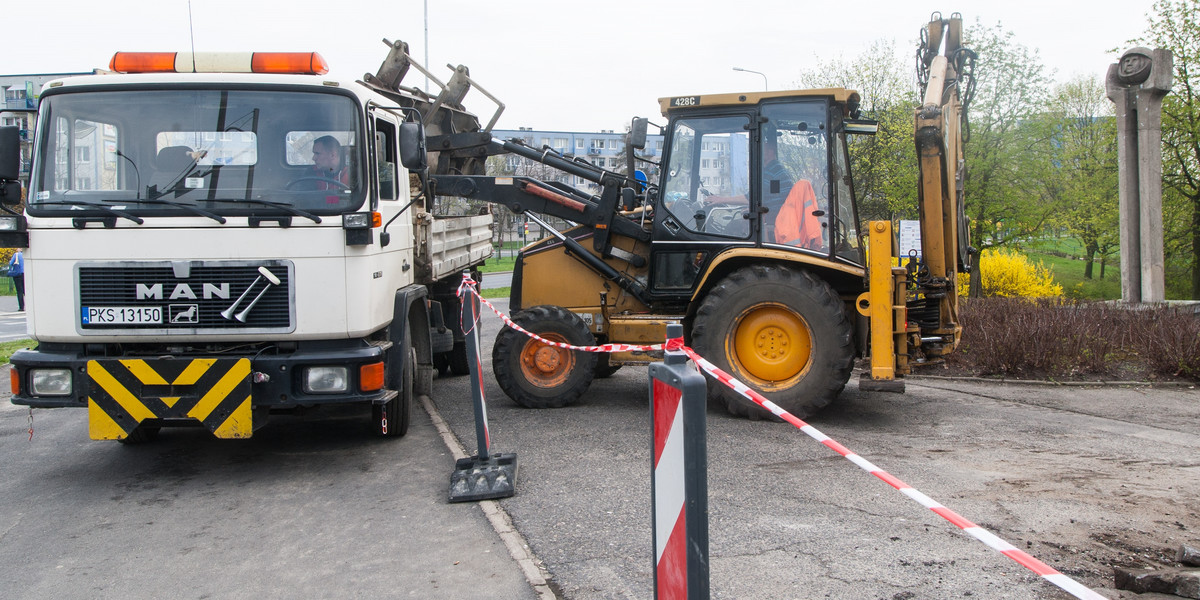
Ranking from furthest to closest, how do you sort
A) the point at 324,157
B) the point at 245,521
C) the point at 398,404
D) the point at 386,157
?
1. the point at 398,404
2. the point at 386,157
3. the point at 324,157
4. the point at 245,521

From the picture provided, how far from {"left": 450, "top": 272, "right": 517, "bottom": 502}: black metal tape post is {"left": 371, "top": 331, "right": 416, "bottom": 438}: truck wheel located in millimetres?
872

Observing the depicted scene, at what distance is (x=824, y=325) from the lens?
751cm

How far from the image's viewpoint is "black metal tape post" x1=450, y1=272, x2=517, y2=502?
5.57 meters

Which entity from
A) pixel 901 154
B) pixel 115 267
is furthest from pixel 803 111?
pixel 901 154

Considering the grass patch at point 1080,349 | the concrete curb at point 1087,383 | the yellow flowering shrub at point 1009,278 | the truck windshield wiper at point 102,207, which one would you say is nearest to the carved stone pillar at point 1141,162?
the yellow flowering shrub at point 1009,278

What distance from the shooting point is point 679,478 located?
108 inches

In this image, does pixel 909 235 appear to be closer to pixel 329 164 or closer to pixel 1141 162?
pixel 329 164

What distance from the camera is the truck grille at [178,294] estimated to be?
5.80m

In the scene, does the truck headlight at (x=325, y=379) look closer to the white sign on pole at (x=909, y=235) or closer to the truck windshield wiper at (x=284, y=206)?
the truck windshield wiper at (x=284, y=206)

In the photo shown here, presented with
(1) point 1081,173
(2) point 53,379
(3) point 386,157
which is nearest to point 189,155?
(3) point 386,157

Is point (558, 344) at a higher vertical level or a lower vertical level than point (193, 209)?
lower

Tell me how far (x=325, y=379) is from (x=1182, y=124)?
2404 cm

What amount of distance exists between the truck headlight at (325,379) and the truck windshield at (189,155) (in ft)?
3.48

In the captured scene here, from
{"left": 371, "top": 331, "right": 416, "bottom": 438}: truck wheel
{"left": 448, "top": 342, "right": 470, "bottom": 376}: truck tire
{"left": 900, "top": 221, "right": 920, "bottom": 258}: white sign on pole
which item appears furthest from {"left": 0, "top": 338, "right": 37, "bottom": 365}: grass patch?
{"left": 900, "top": 221, "right": 920, "bottom": 258}: white sign on pole
